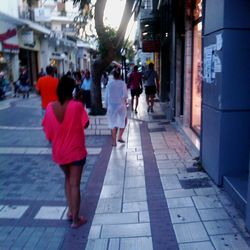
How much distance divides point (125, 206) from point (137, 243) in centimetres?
103

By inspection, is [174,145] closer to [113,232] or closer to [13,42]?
[113,232]

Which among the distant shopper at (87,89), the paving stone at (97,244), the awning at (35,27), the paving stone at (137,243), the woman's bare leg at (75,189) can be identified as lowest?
the paving stone at (97,244)

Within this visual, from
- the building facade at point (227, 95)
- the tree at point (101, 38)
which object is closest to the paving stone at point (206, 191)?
the building facade at point (227, 95)

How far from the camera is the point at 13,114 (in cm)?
1459

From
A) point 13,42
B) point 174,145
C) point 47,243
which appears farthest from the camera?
point 13,42

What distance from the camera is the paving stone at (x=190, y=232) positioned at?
3980 millimetres

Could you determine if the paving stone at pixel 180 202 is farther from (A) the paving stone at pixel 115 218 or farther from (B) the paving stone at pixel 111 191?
(B) the paving stone at pixel 111 191

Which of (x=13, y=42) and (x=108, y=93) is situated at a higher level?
(x=13, y=42)

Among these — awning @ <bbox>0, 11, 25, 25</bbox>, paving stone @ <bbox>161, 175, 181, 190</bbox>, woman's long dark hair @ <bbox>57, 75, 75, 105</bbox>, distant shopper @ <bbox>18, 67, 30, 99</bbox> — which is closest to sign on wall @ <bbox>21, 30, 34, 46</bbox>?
awning @ <bbox>0, 11, 25, 25</bbox>

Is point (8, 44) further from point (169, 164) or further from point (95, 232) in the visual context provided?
point (95, 232)

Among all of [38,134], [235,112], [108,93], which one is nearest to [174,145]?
[108,93]

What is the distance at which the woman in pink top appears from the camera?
160 inches

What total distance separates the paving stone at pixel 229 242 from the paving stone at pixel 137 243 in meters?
0.65

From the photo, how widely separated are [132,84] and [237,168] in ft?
30.6
